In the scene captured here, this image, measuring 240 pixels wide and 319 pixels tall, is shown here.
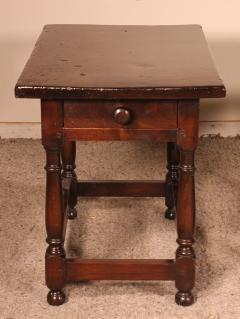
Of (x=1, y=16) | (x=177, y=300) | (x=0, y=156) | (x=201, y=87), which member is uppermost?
(x=201, y=87)

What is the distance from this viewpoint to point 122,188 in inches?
72.8

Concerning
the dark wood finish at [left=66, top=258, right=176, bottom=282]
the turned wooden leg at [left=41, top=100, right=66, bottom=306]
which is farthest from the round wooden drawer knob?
the dark wood finish at [left=66, top=258, right=176, bottom=282]

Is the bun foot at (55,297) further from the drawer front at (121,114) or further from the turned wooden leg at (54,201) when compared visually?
the drawer front at (121,114)

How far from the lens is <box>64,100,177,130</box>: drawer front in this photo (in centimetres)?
135

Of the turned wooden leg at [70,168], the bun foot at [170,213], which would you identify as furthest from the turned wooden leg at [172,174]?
the turned wooden leg at [70,168]

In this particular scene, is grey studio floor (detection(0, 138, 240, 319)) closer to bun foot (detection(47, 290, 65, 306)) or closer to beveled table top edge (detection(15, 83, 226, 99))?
bun foot (detection(47, 290, 65, 306))

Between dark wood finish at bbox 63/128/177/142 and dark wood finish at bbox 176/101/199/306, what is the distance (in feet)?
0.11

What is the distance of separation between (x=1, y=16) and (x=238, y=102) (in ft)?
2.69

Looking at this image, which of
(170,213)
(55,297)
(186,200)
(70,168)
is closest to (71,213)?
(70,168)

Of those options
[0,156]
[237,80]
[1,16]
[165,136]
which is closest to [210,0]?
[237,80]

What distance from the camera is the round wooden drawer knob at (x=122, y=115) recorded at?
1.35 metres

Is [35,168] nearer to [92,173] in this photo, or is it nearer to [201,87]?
[92,173]

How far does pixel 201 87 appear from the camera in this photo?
1.32 meters

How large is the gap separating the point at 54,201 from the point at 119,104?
25 cm
